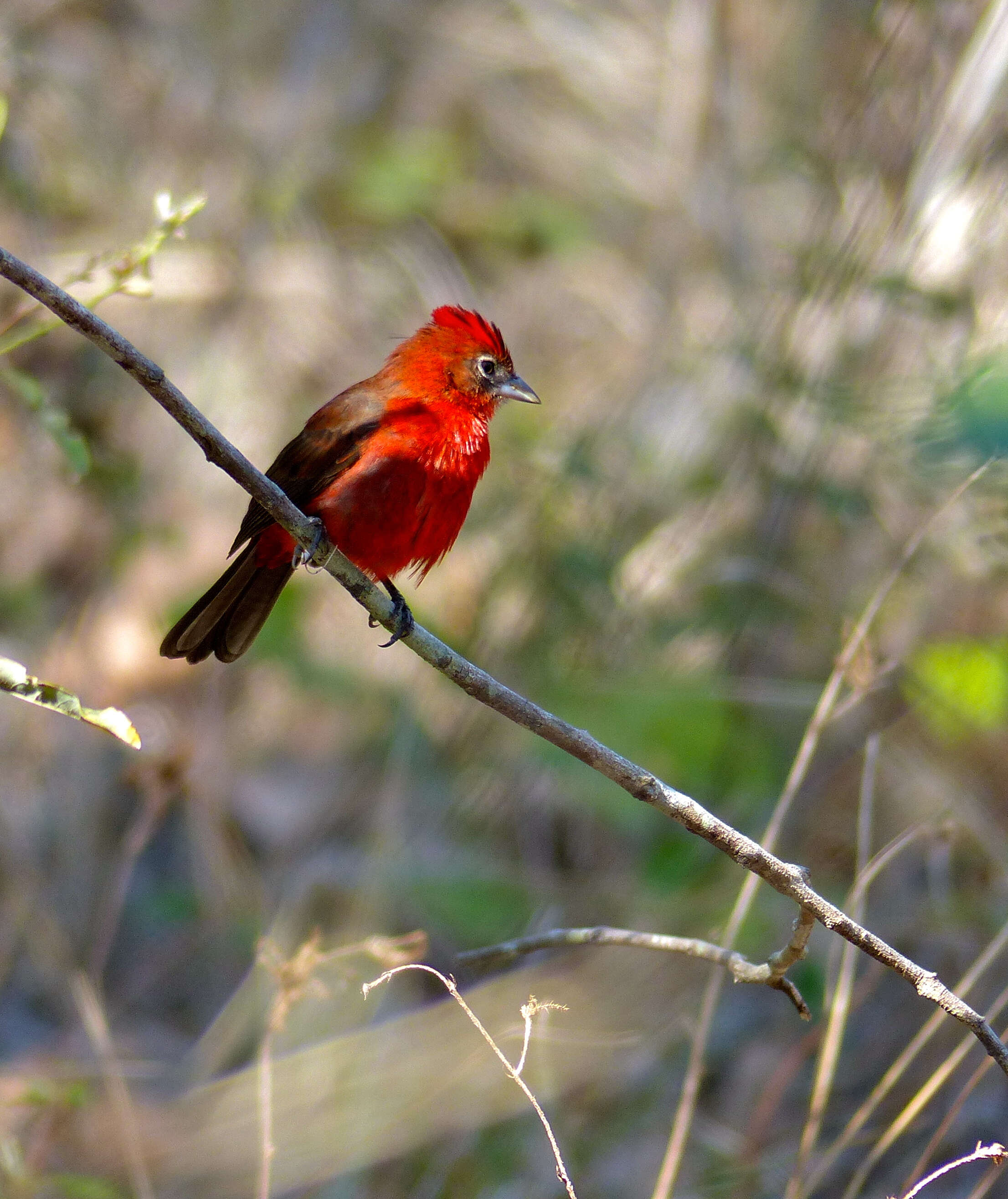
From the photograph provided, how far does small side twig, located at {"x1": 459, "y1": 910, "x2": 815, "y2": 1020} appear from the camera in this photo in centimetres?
201

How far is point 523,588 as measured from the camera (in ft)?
18.6

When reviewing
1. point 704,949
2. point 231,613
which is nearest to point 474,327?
point 231,613

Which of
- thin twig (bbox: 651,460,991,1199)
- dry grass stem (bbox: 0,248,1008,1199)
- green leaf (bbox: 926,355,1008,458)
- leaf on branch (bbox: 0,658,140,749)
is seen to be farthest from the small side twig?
green leaf (bbox: 926,355,1008,458)

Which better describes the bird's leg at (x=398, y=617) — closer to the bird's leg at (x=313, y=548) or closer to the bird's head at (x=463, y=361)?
the bird's leg at (x=313, y=548)

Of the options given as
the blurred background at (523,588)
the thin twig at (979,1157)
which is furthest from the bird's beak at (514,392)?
the thin twig at (979,1157)

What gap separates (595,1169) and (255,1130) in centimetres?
122

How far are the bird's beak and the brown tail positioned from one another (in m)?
0.81

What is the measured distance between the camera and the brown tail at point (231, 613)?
3.45 meters

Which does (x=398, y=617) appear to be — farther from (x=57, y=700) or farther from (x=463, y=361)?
(x=57, y=700)

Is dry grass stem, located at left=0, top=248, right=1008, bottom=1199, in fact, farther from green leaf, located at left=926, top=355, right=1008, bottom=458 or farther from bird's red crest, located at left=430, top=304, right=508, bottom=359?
bird's red crest, located at left=430, top=304, right=508, bottom=359

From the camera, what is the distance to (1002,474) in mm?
2992

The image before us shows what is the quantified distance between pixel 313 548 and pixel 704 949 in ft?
3.42

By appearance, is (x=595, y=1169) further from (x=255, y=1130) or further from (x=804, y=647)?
(x=804, y=647)

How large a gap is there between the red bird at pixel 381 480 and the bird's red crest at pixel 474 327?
19 mm
